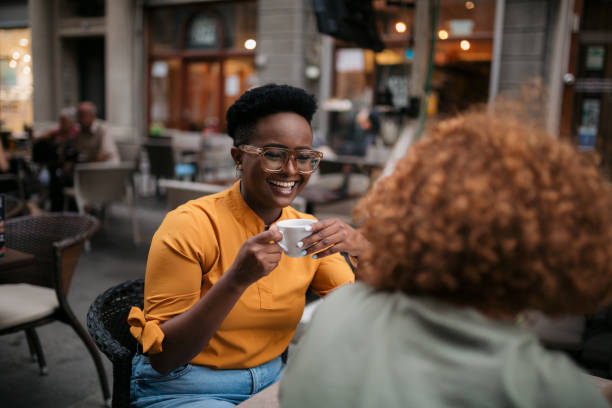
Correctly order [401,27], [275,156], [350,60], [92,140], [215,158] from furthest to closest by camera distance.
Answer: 1. [350,60]
2. [215,158]
3. [92,140]
4. [401,27]
5. [275,156]

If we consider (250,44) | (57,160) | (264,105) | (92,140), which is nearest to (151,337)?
(264,105)

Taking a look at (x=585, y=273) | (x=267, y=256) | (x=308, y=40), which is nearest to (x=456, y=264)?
(x=585, y=273)

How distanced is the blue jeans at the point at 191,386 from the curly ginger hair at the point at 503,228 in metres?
0.81

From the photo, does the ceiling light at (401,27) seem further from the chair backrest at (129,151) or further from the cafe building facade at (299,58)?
the chair backrest at (129,151)

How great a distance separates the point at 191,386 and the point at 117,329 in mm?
447

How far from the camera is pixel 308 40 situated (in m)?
11.2

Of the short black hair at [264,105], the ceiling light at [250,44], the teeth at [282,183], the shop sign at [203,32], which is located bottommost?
the teeth at [282,183]

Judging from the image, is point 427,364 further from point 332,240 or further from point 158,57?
point 158,57

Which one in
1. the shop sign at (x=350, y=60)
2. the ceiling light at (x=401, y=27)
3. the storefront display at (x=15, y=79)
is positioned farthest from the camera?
the storefront display at (x=15, y=79)

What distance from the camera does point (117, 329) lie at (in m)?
1.73

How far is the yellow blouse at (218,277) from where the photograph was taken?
1.35 metres

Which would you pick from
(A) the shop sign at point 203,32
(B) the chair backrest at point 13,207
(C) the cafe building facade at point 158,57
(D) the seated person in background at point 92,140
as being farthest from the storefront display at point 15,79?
(B) the chair backrest at point 13,207

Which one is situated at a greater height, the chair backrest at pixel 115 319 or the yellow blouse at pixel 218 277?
the yellow blouse at pixel 218 277

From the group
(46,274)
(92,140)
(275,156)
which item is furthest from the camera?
(92,140)
